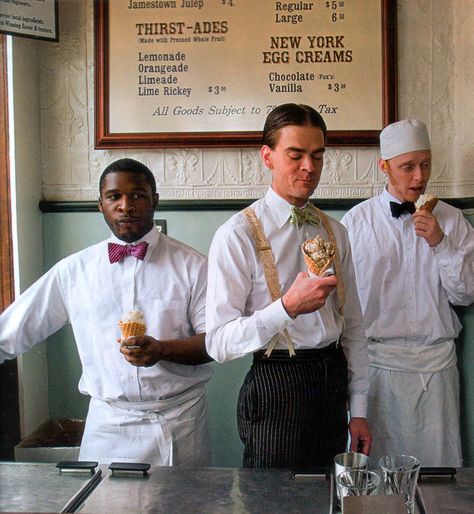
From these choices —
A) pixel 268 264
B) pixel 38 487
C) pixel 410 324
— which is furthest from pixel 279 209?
pixel 38 487

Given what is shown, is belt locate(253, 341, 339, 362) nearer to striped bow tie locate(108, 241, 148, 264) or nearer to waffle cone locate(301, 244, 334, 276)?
waffle cone locate(301, 244, 334, 276)

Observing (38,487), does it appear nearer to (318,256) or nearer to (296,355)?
(296,355)

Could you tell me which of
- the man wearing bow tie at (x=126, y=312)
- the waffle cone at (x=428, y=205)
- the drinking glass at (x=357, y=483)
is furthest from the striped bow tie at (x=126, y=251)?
the drinking glass at (x=357, y=483)

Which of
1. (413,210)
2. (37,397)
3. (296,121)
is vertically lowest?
(37,397)

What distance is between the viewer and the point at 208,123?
2426mm

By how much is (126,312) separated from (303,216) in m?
0.59

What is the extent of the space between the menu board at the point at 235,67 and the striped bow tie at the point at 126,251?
701mm

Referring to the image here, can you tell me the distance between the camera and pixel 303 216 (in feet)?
5.50

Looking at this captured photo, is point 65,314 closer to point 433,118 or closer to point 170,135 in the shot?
point 170,135

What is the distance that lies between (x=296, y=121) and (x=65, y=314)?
928 mm

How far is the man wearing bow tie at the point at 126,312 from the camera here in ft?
5.91

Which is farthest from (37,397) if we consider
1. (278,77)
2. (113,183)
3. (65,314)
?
(278,77)

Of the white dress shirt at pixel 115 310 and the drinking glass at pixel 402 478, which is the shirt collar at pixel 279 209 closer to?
the white dress shirt at pixel 115 310

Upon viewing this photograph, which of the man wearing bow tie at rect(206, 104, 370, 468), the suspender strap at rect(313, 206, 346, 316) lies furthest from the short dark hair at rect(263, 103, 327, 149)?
the suspender strap at rect(313, 206, 346, 316)
